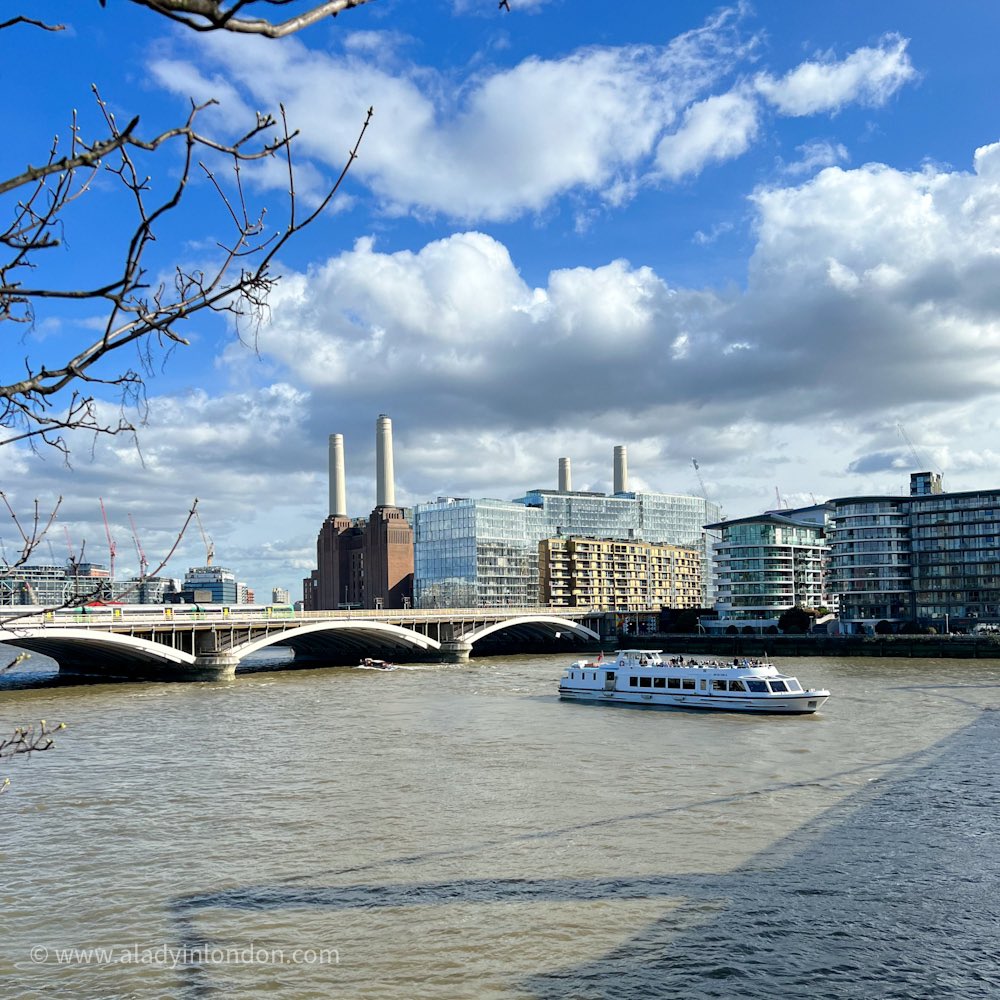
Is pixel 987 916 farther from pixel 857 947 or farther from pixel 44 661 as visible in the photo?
pixel 44 661

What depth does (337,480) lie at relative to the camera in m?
179

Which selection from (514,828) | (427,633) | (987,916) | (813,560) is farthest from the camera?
(813,560)

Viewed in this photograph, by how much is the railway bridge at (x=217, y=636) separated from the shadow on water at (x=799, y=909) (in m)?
38.6

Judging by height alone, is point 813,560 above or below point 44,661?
above

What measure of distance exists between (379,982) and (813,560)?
142 meters

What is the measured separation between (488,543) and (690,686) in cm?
11464

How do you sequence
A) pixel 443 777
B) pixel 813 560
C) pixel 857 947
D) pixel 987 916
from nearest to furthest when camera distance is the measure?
pixel 857 947 < pixel 987 916 < pixel 443 777 < pixel 813 560

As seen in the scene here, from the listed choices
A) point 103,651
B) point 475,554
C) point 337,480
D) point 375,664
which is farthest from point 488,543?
point 103,651

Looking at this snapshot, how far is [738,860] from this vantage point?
2100 centimetres

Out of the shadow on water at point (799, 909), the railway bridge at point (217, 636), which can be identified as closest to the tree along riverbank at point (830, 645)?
the railway bridge at point (217, 636)

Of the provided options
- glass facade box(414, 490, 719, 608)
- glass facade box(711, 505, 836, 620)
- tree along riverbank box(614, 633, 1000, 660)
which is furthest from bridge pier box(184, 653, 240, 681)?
glass facade box(414, 490, 719, 608)

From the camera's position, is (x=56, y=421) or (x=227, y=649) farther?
(x=227, y=649)

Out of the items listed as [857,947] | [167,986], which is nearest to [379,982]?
[167,986]

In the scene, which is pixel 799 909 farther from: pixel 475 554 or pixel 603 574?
pixel 603 574
